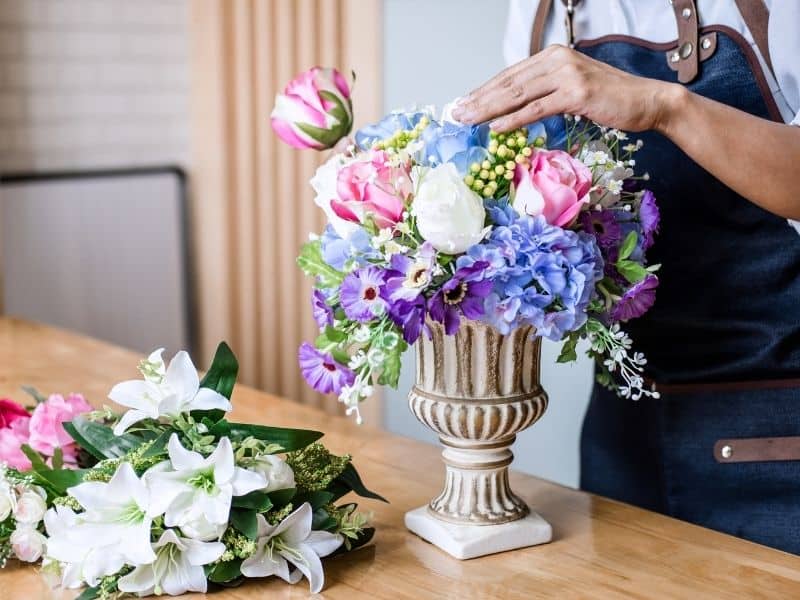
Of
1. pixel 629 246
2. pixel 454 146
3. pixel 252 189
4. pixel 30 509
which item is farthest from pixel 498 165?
pixel 252 189

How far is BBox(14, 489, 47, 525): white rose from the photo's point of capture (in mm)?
1186

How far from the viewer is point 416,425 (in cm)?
343

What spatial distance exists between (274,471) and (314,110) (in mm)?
450

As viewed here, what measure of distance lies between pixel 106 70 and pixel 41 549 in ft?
9.47

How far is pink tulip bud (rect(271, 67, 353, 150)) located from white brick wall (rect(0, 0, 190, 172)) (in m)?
2.60

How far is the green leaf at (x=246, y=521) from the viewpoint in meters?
1.09

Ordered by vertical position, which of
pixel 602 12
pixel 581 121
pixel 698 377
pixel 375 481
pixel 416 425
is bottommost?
pixel 416 425

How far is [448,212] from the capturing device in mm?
1050

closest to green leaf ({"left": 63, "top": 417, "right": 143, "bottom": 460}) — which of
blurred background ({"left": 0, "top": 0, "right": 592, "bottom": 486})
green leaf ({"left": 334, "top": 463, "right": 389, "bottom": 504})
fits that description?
green leaf ({"left": 334, "top": 463, "right": 389, "bottom": 504})

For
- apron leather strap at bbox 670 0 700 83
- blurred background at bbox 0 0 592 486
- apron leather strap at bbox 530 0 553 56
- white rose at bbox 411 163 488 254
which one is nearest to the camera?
white rose at bbox 411 163 488 254

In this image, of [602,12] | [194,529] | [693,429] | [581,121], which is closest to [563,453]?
[693,429]

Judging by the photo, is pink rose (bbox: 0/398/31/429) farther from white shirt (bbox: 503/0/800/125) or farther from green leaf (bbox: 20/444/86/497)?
white shirt (bbox: 503/0/800/125)

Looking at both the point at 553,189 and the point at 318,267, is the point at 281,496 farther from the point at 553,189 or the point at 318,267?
the point at 553,189

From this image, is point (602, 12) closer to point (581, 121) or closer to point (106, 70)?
point (581, 121)
